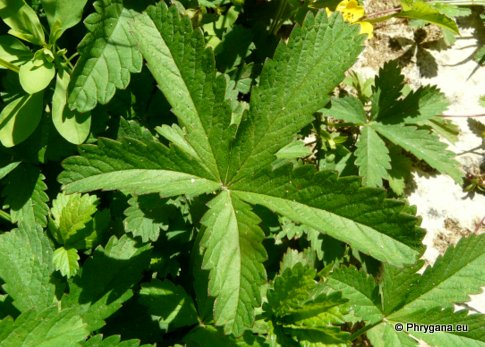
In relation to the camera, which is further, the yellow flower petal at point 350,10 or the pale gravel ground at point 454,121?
Result: the pale gravel ground at point 454,121

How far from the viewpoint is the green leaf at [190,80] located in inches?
60.6

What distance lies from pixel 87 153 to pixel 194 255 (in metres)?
0.60

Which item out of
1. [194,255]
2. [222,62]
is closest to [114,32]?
[222,62]

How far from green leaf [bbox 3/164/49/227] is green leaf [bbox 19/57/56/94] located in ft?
1.24

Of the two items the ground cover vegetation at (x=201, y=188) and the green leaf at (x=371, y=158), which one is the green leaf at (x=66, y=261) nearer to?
the ground cover vegetation at (x=201, y=188)

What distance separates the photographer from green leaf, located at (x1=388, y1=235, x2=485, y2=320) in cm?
197

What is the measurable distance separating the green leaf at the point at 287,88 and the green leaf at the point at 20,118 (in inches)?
30.0

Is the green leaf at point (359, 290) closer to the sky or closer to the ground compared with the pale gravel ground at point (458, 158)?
closer to the ground

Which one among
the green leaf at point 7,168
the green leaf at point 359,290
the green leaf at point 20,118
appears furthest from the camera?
the green leaf at point 359,290

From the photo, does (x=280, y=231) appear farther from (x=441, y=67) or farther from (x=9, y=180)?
(x=441, y=67)

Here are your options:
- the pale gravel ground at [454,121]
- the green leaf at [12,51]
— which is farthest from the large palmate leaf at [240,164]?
the pale gravel ground at [454,121]

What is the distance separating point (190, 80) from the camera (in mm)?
1566

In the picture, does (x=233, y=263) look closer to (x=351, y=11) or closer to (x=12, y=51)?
(x=12, y=51)

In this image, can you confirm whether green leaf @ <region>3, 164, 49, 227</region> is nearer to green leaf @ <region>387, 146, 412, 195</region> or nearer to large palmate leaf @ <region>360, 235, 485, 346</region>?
large palmate leaf @ <region>360, 235, 485, 346</region>
